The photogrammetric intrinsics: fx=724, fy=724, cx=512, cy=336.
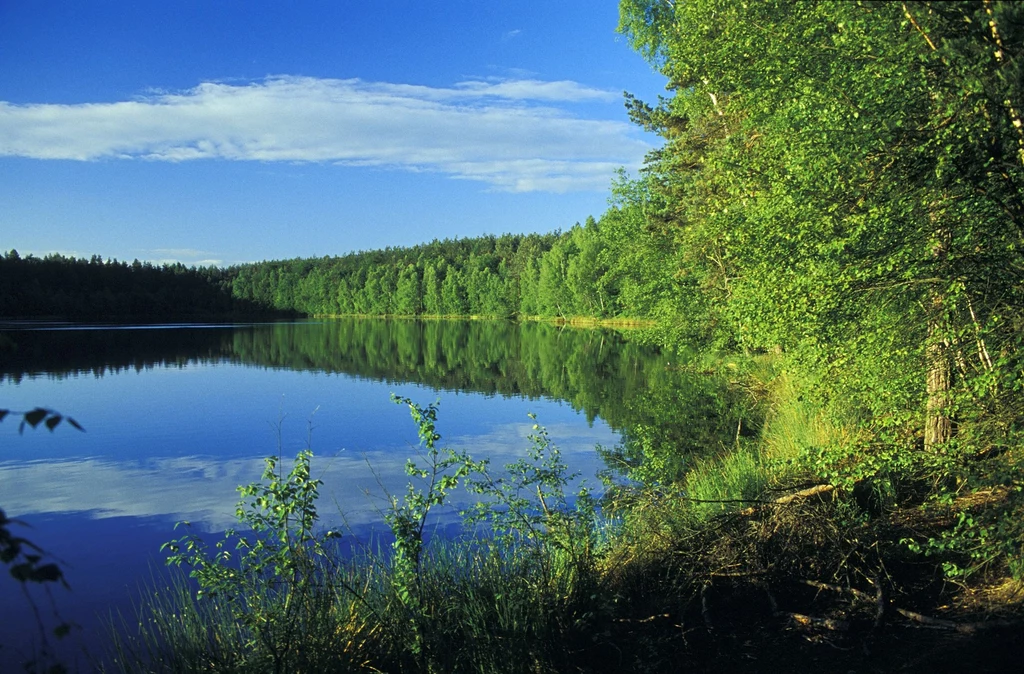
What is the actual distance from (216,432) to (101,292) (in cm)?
10985

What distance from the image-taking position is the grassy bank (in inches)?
221

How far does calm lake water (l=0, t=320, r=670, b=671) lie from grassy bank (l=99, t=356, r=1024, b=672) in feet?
3.86

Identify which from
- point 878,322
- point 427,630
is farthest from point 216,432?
point 878,322

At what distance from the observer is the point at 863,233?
7.32 metres

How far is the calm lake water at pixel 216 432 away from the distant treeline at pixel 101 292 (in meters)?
68.5

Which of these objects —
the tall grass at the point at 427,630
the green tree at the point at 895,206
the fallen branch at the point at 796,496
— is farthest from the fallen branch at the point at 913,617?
the tall grass at the point at 427,630

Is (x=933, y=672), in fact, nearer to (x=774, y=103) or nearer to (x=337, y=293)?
(x=774, y=103)

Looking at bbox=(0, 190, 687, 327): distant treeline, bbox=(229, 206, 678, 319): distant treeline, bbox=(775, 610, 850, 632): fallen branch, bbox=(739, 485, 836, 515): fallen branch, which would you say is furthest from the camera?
bbox=(0, 190, 687, 327): distant treeline

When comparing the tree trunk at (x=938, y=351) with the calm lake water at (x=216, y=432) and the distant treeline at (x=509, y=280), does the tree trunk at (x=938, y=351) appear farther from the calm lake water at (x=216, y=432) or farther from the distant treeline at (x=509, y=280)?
the distant treeline at (x=509, y=280)

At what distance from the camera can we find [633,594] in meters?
7.27

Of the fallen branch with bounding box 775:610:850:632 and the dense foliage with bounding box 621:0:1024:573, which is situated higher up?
the dense foliage with bounding box 621:0:1024:573

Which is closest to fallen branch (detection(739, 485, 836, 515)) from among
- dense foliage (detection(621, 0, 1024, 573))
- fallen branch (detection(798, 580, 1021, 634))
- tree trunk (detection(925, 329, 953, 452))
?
dense foliage (detection(621, 0, 1024, 573))

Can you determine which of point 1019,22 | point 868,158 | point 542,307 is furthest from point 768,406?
point 542,307

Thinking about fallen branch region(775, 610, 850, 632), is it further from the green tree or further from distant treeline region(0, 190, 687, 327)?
distant treeline region(0, 190, 687, 327)
